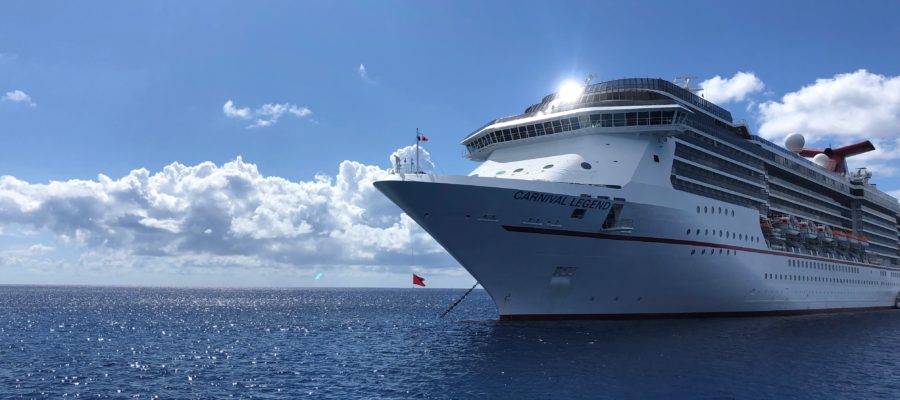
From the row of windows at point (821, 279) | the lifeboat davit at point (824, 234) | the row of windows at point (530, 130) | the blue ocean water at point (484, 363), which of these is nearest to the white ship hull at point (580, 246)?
the blue ocean water at point (484, 363)

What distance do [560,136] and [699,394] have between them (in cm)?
2010

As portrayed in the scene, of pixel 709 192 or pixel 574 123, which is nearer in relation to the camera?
pixel 574 123

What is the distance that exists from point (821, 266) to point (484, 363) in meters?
42.4

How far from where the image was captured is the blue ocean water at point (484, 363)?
21219 mm

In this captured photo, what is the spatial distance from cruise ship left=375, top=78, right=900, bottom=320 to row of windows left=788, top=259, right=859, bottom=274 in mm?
291

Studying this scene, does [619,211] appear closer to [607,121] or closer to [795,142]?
[607,121]

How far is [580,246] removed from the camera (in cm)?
3194

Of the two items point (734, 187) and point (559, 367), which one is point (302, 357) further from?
point (734, 187)

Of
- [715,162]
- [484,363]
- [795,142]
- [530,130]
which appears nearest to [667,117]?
[530,130]

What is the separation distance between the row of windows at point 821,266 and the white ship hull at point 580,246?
10595 millimetres

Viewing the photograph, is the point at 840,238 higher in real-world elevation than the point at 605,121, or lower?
lower

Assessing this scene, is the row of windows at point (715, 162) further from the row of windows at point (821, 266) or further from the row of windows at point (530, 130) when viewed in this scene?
the row of windows at point (821, 266)

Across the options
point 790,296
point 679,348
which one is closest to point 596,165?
point 679,348

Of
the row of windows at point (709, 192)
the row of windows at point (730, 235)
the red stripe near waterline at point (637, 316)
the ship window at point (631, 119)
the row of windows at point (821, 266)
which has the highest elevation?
the ship window at point (631, 119)
